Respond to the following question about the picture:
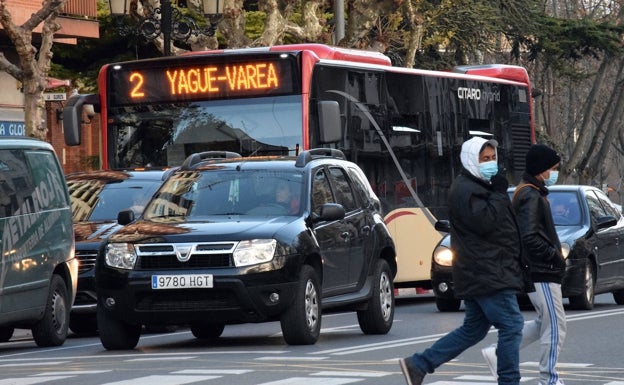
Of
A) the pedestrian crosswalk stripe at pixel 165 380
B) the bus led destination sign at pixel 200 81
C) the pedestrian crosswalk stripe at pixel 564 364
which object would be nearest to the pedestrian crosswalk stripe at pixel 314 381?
the pedestrian crosswalk stripe at pixel 165 380

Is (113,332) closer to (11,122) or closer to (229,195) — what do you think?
(229,195)

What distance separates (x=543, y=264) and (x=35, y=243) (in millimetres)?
6592

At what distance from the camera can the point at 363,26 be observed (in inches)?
1247

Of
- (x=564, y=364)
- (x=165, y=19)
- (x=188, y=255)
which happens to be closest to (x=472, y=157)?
(x=564, y=364)

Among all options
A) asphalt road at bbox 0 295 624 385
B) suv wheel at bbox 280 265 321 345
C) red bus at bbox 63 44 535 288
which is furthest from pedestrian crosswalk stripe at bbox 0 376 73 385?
red bus at bbox 63 44 535 288

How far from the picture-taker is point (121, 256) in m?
14.6

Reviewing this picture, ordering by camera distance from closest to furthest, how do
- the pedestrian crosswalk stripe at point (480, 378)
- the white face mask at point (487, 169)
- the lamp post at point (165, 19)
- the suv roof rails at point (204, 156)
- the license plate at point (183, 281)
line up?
the white face mask at point (487, 169) < the pedestrian crosswalk stripe at point (480, 378) < the license plate at point (183, 281) < the suv roof rails at point (204, 156) < the lamp post at point (165, 19)

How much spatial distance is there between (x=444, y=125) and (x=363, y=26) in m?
8.00

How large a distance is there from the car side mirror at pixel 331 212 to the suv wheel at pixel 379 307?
1.42m

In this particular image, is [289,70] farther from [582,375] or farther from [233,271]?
[582,375]

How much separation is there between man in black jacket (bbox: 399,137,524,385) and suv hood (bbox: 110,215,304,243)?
4.32m

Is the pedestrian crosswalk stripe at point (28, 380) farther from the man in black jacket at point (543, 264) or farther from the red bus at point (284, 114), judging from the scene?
the red bus at point (284, 114)

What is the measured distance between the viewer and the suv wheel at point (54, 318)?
53.5 ft

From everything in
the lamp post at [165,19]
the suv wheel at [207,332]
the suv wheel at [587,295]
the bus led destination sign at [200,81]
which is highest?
the lamp post at [165,19]
